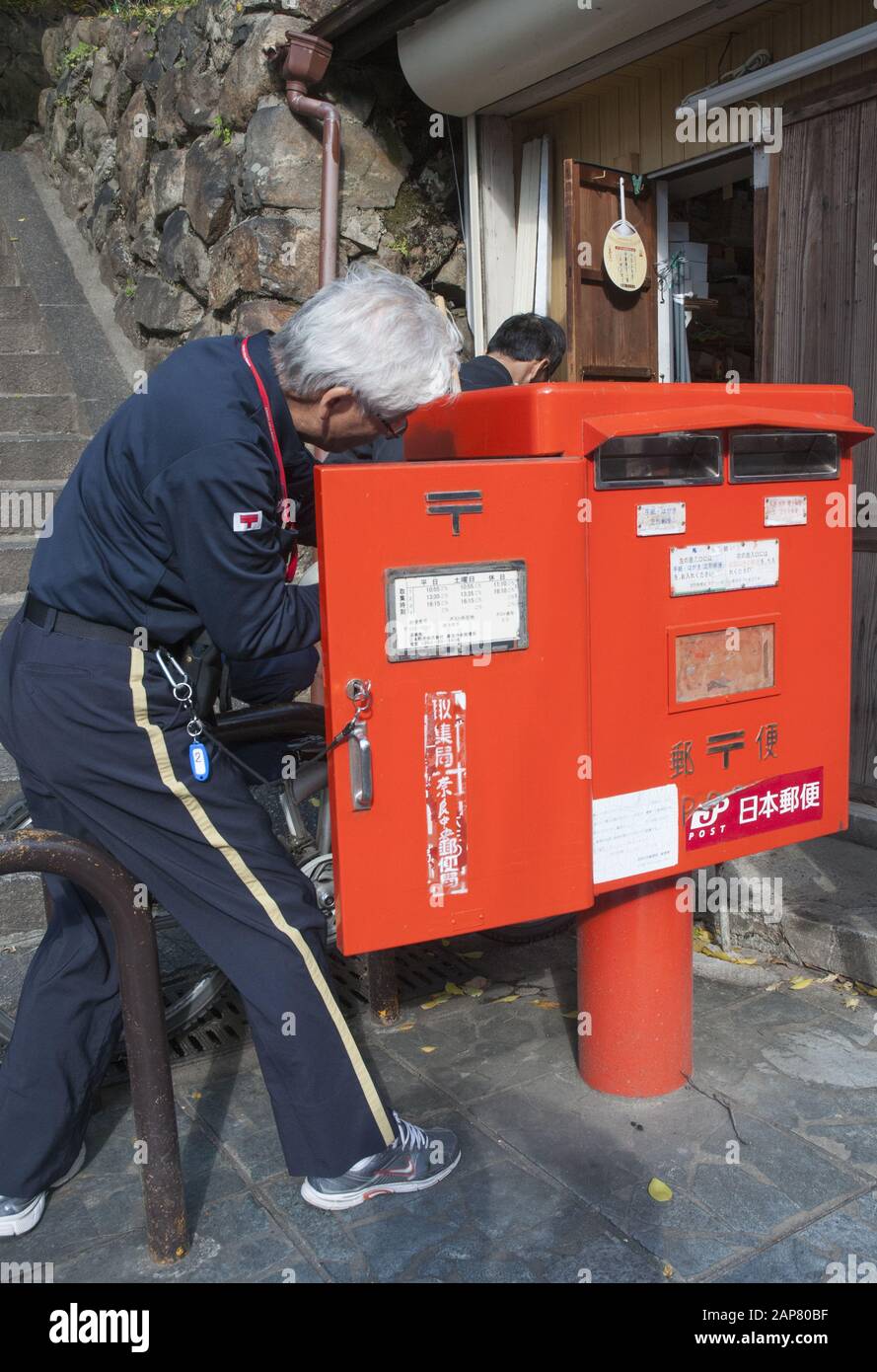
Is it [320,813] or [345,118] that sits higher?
[345,118]

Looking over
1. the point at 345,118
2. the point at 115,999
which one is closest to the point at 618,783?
the point at 115,999

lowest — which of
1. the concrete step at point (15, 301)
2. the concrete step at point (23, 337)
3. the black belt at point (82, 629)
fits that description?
the black belt at point (82, 629)

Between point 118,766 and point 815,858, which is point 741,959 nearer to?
point 815,858

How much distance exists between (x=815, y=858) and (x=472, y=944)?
122 cm

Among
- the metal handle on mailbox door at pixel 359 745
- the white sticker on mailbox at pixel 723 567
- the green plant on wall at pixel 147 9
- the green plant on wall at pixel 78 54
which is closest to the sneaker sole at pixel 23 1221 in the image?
the metal handle on mailbox door at pixel 359 745

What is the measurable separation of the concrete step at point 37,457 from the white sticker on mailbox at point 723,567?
14.4ft

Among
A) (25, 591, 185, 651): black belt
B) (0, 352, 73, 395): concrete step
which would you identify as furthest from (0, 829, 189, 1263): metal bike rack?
(0, 352, 73, 395): concrete step

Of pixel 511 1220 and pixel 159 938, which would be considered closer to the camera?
pixel 511 1220

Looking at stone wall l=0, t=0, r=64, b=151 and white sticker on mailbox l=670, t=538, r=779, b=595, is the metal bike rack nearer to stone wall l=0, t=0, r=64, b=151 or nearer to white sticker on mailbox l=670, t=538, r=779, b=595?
white sticker on mailbox l=670, t=538, r=779, b=595

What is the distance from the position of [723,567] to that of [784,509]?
0.23 meters

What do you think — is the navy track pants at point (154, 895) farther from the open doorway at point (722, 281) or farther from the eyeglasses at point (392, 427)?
the open doorway at point (722, 281)

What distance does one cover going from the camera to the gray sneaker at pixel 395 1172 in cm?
235

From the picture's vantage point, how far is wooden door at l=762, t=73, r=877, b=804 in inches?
158

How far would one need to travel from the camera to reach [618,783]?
2.36 metres
